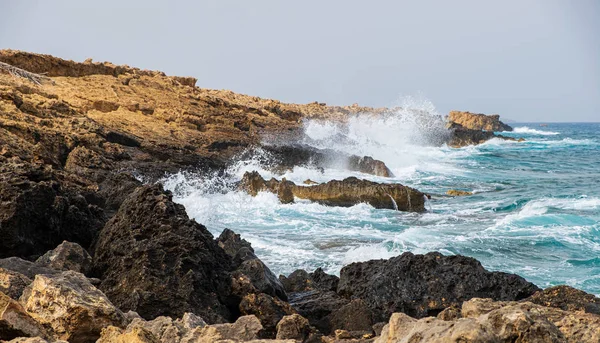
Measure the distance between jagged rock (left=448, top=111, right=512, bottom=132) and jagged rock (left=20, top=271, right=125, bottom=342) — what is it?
89.0m

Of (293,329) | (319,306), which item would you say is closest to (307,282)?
(319,306)

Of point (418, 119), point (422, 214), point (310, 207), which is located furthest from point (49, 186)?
point (418, 119)

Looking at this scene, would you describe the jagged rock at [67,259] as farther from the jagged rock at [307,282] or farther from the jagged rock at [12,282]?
the jagged rock at [307,282]

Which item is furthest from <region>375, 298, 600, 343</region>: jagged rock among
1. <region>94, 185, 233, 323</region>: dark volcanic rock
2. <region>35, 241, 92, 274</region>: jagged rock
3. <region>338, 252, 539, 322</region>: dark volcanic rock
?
<region>35, 241, 92, 274</region>: jagged rock

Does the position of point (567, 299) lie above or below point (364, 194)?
above

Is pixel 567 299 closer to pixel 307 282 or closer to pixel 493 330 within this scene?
pixel 307 282

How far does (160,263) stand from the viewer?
5.30 metres

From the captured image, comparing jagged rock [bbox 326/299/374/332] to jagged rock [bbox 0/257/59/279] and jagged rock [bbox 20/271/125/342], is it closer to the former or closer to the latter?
jagged rock [bbox 20/271/125/342]

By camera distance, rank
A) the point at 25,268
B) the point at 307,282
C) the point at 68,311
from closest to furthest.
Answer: the point at 68,311 → the point at 25,268 → the point at 307,282

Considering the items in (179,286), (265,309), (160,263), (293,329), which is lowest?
(265,309)

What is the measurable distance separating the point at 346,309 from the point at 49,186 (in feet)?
11.7

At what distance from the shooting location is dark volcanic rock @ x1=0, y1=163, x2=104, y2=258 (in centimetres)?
593

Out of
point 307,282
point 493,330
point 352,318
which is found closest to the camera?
point 493,330

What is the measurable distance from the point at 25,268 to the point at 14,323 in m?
1.61
